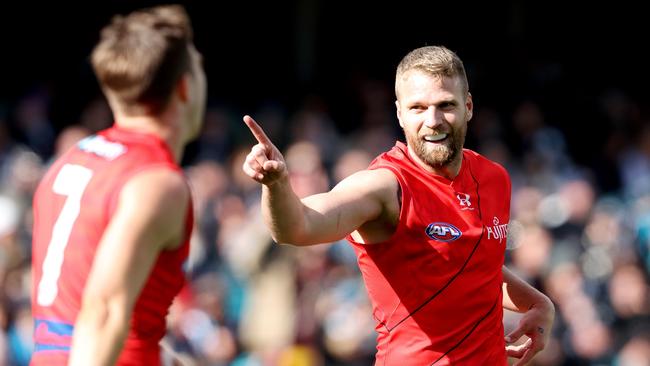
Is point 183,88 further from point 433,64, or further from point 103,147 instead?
point 433,64

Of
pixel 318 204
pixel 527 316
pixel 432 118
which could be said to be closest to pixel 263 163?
pixel 318 204

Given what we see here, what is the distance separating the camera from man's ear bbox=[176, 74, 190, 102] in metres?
3.90

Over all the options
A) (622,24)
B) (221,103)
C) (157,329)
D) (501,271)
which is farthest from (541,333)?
(622,24)

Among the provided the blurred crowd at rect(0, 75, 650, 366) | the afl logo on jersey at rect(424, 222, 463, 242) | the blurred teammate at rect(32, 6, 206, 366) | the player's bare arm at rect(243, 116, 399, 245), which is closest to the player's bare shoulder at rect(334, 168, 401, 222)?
the player's bare arm at rect(243, 116, 399, 245)

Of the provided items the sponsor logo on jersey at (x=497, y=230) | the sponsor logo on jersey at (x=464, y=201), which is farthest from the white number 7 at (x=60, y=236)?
the sponsor logo on jersey at (x=497, y=230)

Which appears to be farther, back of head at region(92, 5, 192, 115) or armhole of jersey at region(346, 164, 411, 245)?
armhole of jersey at region(346, 164, 411, 245)

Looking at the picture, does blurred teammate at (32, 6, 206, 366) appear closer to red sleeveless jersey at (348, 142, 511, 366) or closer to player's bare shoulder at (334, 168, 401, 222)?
player's bare shoulder at (334, 168, 401, 222)

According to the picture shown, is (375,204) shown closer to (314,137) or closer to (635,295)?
(635,295)

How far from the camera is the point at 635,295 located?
33.8ft

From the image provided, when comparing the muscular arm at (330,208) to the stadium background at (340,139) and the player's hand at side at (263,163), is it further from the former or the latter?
the stadium background at (340,139)

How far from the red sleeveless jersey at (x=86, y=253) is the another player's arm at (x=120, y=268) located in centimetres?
11

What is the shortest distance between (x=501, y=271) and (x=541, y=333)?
1.49ft

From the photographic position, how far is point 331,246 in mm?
10836

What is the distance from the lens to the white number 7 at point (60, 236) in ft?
12.3
